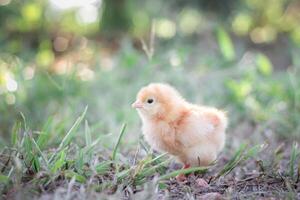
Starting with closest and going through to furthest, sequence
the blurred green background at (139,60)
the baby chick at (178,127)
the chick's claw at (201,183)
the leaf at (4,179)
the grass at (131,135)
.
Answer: the leaf at (4,179), the grass at (131,135), the chick's claw at (201,183), the baby chick at (178,127), the blurred green background at (139,60)

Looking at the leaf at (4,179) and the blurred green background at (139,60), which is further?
the blurred green background at (139,60)

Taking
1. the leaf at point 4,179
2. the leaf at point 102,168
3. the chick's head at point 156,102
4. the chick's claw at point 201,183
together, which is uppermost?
the chick's head at point 156,102

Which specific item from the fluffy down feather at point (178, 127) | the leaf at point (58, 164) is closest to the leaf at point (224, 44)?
the fluffy down feather at point (178, 127)

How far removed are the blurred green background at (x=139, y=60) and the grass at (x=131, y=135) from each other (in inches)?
0.7

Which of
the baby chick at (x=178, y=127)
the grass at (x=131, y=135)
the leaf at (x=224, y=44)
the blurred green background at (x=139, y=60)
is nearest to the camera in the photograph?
the grass at (x=131, y=135)

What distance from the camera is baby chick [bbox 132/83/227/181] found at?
2707 mm

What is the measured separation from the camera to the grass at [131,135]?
232 centimetres

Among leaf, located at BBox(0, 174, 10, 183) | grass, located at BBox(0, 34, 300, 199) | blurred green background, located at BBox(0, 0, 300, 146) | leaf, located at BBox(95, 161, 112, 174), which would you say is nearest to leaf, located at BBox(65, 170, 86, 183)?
grass, located at BBox(0, 34, 300, 199)

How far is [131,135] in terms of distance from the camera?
3.63 metres

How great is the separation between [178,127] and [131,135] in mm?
962

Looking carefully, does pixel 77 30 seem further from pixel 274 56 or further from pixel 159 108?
pixel 159 108

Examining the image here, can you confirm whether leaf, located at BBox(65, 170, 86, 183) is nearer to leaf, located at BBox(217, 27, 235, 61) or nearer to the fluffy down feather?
the fluffy down feather

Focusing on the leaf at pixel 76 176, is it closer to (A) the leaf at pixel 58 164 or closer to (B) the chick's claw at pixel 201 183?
(A) the leaf at pixel 58 164

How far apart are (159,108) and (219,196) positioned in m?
0.65
